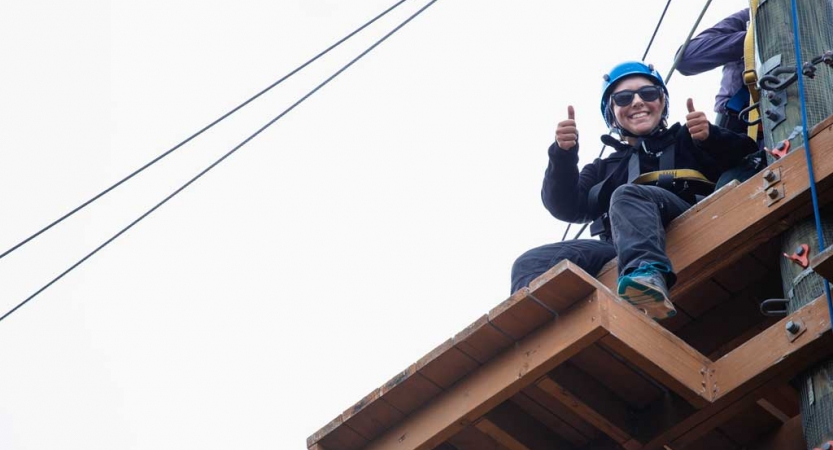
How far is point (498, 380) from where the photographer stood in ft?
17.4

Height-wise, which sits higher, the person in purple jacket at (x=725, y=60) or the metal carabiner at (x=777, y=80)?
the person in purple jacket at (x=725, y=60)

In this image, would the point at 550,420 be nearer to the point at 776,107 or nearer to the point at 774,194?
the point at 774,194

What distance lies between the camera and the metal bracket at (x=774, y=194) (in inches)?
206

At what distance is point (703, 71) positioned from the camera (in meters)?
8.24

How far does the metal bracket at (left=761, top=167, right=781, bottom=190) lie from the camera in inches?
208

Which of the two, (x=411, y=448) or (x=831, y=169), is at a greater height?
(x=831, y=169)

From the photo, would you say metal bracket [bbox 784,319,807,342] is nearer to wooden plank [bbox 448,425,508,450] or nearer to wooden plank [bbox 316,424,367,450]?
wooden plank [bbox 448,425,508,450]

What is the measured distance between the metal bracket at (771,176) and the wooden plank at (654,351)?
712 millimetres

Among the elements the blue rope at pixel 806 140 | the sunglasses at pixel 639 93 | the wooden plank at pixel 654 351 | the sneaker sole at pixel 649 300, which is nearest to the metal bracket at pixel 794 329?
the blue rope at pixel 806 140

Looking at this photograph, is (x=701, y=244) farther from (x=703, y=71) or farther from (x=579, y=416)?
(x=703, y=71)

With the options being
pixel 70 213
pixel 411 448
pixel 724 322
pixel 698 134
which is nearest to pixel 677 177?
pixel 698 134

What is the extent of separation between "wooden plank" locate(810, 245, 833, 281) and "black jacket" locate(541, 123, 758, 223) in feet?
7.03

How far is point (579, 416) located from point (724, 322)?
81cm

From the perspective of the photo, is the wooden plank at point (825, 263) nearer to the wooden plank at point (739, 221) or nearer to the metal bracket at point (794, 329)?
the metal bracket at point (794, 329)
